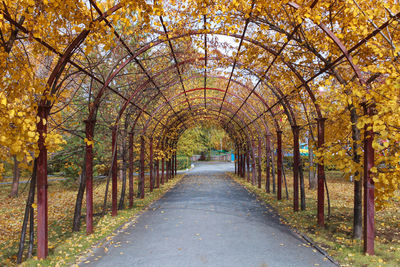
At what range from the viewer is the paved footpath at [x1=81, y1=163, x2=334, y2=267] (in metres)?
5.11

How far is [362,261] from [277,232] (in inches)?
90.7

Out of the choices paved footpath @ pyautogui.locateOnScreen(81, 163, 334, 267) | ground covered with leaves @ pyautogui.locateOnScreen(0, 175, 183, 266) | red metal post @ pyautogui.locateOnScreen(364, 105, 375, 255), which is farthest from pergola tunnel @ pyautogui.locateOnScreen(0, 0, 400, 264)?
paved footpath @ pyautogui.locateOnScreen(81, 163, 334, 267)

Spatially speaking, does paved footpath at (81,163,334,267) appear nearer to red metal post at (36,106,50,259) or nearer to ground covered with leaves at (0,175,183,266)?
ground covered with leaves at (0,175,183,266)

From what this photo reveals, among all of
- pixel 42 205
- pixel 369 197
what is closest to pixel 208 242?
pixel 369 197

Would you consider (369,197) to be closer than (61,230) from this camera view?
Yes

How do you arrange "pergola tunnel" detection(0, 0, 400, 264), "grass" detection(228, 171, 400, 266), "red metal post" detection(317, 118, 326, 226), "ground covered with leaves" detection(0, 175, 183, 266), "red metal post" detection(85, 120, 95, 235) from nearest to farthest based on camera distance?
"pergola tunnel" detection(0, 0, 400, 264)
"grass" detection(228, 171, 400, 266)
"ground covered with leaves" detection(0, 175, 183, 266)
"red metal post" detection(85, 120, 95, 235)
"red metal post" detection(317, 118, 326, 226)

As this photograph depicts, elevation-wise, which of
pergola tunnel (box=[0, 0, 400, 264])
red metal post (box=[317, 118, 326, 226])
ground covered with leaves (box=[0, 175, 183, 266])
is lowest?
ground covered with leaves (box=[0, 175, 183, 266])

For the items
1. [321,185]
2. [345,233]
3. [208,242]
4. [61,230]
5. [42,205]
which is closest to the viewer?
[42,205]

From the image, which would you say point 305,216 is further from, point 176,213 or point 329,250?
point 176,213

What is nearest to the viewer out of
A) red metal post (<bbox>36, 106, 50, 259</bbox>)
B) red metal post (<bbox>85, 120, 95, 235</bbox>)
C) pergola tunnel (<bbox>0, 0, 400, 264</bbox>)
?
pergola tunnel (<bbox>0, 0, 400, 264</bbox>)

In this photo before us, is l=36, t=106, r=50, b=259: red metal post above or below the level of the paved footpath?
above

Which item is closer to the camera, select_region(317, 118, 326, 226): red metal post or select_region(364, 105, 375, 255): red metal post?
select_region(364, 105, 375, 255): red metal post

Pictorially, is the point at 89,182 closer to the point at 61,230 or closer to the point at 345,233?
the point at 61,230

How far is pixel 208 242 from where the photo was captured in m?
6.22
